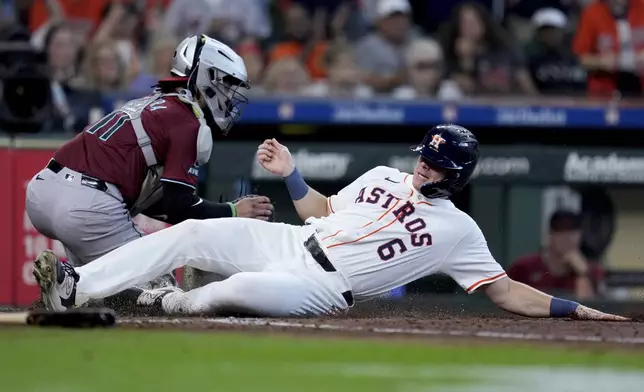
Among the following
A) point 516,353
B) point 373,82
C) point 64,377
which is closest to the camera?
point 64,377

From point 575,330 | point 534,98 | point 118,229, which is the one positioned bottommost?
point 575,330

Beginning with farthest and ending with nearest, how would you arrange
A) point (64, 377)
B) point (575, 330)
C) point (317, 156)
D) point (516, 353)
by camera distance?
1. point (317, 156)
2. point (575, 330)
3. point (516, 353)
4. point (64, 377)

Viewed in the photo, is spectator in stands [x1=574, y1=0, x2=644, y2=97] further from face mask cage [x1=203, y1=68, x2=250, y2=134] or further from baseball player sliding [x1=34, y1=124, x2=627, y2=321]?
face mask cage [x1=203, y1=68, x2=250, y2=134]

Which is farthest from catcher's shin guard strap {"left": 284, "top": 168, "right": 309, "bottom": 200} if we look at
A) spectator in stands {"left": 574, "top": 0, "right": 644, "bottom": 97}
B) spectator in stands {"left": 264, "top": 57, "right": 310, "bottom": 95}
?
spectator in stands {"left": 574, "top": 0, "right": 644, "bottom": 97}

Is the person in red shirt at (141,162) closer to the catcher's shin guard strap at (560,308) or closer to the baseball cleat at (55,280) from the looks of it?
the baseball cleat at (55,280)

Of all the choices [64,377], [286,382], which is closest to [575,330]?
[286,382]

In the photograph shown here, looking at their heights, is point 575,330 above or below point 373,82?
below

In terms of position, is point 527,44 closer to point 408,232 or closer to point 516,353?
point 408,232

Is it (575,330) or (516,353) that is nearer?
(516,353)
